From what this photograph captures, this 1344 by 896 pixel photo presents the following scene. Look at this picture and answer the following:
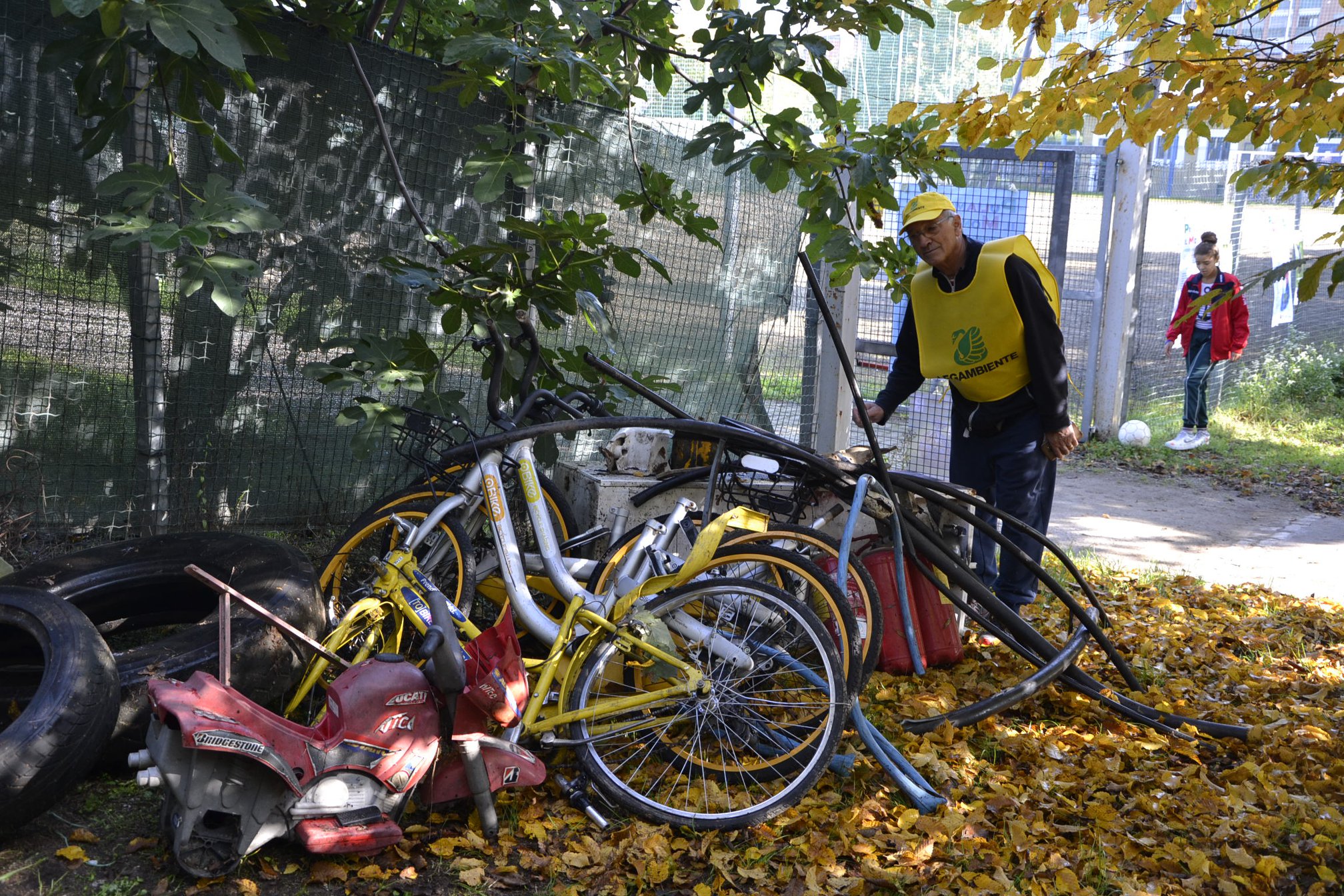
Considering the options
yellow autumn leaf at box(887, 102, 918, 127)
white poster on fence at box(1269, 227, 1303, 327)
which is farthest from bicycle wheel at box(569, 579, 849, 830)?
white poster on fence at box(1269, 227, 1303, 327)

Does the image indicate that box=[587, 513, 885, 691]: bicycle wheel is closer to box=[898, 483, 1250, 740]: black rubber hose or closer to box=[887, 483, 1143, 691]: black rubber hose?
box=[898, 483, 1250, 740]: black rubber hose

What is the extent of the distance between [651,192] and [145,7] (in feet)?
8.99

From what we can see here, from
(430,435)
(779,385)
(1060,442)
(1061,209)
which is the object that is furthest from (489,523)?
(1061,209)

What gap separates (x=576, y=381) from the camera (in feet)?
17.9

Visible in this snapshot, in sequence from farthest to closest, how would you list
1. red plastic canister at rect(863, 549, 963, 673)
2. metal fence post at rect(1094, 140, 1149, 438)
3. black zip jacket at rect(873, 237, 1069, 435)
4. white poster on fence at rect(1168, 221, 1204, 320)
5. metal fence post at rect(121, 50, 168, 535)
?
1. white poster on fence at rect(1168, 221, 1204, 320)
2. metal fence post at rect(1094, 140, 1149, 438)
3. black zip jacket at rect(873, 237, 1069, 435)
4. red plastic canister at rect(863, 549, 963, 673)
5. metal fence post at rect(121, 50, 168, 535)

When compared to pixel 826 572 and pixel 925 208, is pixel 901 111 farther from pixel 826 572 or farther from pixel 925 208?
pixel 826 572

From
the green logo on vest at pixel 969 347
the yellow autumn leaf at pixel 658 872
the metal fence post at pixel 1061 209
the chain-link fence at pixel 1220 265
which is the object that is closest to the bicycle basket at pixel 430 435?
the yellow autumn leaf at pixel 658 872

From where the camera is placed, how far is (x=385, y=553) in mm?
4465

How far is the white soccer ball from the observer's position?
1068 centimetres

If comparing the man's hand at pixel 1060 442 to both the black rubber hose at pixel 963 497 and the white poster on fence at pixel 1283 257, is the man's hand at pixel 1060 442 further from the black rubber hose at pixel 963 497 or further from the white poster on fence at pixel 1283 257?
the white poster on fence at pixel 1283 257

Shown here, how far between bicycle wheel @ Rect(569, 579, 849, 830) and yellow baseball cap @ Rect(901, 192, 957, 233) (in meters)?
2.13

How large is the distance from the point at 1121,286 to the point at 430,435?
8340mm

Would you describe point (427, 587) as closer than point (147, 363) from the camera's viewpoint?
Yes

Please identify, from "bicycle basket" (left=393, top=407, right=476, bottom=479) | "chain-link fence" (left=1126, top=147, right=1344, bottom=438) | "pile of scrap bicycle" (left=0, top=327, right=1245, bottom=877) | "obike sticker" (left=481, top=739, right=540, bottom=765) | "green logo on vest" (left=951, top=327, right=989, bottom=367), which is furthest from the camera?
"chain-link fence" (left=1126, top=147, right=1344, bottom=438)
